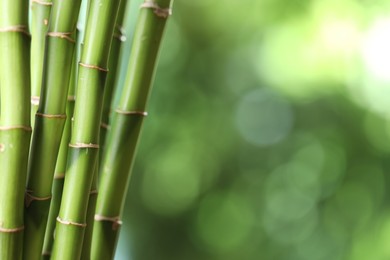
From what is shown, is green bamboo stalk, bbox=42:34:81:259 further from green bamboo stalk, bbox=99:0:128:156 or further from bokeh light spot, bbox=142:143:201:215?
bokeh light spot, bbox=142:143:201:215

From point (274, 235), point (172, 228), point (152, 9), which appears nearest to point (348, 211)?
point (274, 235)

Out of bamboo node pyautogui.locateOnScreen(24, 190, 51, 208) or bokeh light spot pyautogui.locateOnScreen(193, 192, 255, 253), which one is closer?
bamboo node pyautogui.locateOnScreen(24, 190, 51, 208)

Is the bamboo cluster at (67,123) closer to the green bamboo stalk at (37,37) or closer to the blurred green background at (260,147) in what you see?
the green bamboo stalk at (37,37)

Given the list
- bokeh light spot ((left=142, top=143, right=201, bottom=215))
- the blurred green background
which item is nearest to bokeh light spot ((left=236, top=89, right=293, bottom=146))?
the blurred green background

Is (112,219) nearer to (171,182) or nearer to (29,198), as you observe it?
(29,198)

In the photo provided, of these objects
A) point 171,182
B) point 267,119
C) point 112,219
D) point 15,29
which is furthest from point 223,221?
point 15,29

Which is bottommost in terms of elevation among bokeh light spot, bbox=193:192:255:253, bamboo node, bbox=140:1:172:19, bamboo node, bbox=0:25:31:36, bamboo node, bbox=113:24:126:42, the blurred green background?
bokeh light spot, bbox=193:192:255:253

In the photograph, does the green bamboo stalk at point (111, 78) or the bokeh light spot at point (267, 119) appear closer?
the green bamboo stalk at point (111, 78)

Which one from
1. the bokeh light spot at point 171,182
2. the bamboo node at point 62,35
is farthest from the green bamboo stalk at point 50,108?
the bokeh light spot at point 171,182
